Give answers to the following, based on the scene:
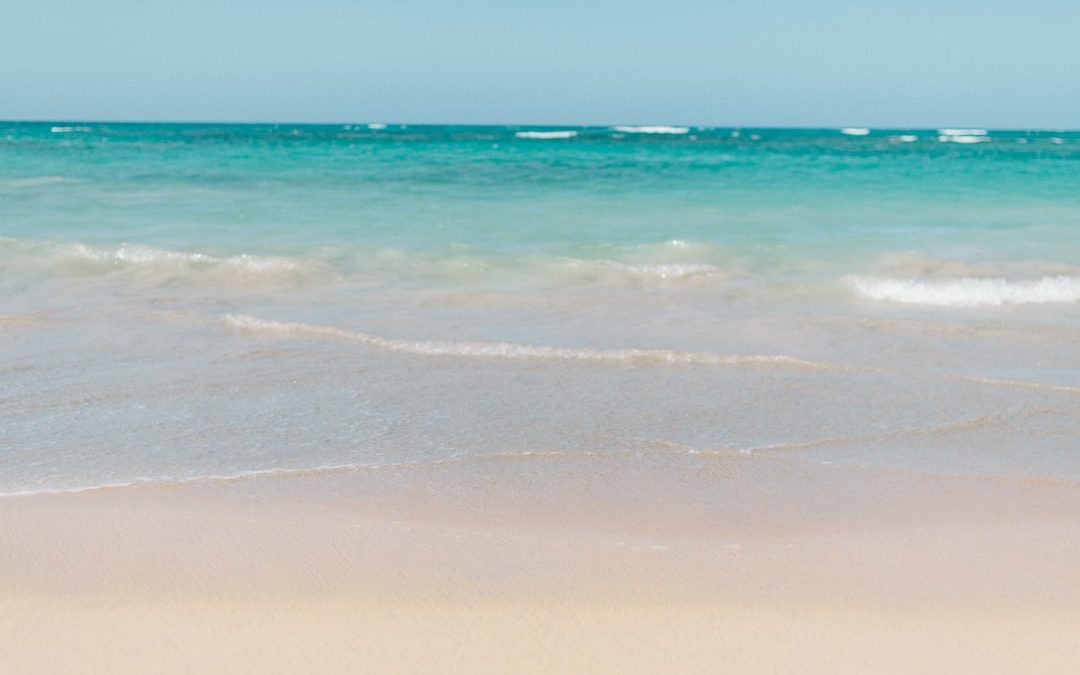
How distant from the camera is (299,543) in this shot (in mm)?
3730

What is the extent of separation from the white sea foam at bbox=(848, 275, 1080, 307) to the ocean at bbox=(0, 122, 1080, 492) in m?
0.05

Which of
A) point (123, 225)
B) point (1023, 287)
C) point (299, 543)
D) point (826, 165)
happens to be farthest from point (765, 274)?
point (826, 165)

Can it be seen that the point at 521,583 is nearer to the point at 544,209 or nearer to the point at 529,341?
the point at 529,341

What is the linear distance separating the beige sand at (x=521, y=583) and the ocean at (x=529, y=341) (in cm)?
51

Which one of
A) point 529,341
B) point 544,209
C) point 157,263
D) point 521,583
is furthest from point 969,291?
point 544,209

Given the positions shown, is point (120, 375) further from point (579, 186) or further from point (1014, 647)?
point (579, 186)

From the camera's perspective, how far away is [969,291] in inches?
376

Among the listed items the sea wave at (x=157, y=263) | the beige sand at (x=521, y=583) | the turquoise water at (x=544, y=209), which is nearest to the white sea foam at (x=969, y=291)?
the turquoise water at (x=544, y=209)

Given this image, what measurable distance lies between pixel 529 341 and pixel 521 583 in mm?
3924

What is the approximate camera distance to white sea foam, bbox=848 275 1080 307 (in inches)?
361

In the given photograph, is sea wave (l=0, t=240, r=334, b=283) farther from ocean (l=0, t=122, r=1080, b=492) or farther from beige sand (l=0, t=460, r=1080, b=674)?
beige sand (l=0, t=460, r=1080, b=674)

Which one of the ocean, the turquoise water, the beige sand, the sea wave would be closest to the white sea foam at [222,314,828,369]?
the ocean

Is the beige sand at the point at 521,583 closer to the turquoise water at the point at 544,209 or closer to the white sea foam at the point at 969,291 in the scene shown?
the white sea foam at the point at 969,291

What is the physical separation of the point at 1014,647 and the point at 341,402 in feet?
11.8
